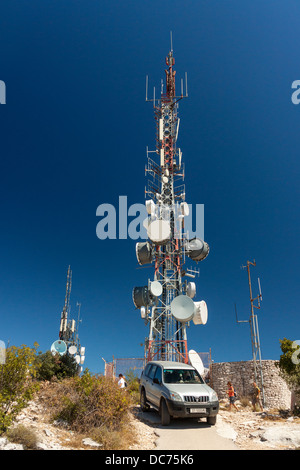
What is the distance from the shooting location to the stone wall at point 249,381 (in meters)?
16.7

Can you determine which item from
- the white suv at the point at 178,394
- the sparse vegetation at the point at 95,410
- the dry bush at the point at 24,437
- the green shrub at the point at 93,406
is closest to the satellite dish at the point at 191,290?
the white suv at the point at 178,394

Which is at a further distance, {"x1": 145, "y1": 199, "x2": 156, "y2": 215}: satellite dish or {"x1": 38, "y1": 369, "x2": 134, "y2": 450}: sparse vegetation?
{"x1": 145, "y1": 199, "x2": 156, "y2": 215}: satellite dish

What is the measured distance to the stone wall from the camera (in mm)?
16672

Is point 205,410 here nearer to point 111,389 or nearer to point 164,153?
point 111,389

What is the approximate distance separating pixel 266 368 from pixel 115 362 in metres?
8.09

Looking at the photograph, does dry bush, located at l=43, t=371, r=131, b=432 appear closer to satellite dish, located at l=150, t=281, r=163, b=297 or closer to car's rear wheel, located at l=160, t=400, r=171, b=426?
car's rear wheel, located at l=160, t=400, r=171, b=426

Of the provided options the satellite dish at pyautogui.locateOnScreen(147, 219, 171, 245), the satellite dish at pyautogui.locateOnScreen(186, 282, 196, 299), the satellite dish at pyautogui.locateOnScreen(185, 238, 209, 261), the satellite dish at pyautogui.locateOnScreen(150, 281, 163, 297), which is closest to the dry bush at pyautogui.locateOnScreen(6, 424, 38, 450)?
the satellite dish at pyautogui.locateOnScreen(150, 281, 163, 297)

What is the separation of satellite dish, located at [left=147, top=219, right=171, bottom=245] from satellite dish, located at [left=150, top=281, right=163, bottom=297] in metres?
2.47

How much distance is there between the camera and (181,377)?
10102 millimetres

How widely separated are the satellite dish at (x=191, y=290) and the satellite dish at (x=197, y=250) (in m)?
2.19

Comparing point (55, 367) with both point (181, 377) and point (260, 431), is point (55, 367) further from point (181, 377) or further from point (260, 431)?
point (260, 431)

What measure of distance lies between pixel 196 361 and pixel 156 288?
4662 mm

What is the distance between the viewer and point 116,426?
25.6 feet

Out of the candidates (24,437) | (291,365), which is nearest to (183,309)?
(291,365)
